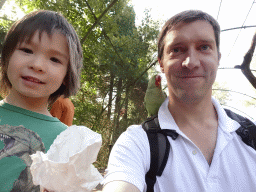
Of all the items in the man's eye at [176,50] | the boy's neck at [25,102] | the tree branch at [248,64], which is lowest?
the boy's neck at [25,102]

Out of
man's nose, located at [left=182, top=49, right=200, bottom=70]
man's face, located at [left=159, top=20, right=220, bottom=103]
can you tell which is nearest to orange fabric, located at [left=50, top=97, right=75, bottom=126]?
man's face, located at [left=159, top=20, right=220, bottom=103]

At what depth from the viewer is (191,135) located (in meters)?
1.34

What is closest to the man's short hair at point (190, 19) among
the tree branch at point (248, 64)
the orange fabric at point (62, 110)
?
the orange fabric at point (62, 110)

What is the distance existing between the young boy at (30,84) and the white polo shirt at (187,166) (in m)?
0.47

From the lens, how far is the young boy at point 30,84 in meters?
1.13

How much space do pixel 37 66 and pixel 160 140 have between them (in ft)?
2.68

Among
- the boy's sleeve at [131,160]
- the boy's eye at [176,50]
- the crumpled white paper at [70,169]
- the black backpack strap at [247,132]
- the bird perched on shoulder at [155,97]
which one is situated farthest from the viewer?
the bird perched on shoulder at [155,97]

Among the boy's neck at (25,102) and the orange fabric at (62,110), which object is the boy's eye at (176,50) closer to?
the boy's neck at (25,102)

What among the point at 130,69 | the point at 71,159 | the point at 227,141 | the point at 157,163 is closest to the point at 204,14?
the point at 227,141

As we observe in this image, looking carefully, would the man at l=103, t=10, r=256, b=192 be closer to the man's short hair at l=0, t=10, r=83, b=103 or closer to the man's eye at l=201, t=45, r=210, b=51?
the man's eye at l=201, t=45, r=210, b=51

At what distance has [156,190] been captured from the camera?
3.69 feet

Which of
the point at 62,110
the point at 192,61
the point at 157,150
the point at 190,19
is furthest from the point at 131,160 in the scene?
the point at 62,110

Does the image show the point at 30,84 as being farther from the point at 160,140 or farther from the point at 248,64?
the point at 248,64

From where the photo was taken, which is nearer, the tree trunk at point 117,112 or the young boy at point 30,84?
the young boy at point 30,84
